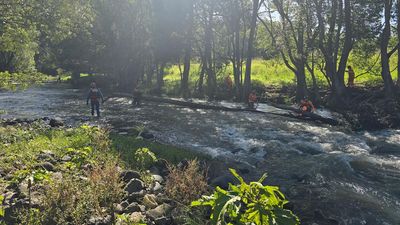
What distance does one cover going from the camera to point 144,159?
13672mm

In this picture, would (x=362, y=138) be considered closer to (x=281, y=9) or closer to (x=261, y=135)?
(x=261, y=135)

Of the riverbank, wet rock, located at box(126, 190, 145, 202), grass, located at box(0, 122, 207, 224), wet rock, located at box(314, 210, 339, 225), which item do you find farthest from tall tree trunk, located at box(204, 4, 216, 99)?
wet rock, located at box(126, 190, 145, 202)

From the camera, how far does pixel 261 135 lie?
69.8 feet

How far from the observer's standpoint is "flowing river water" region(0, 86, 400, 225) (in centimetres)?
1125

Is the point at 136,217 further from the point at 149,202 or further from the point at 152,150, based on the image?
the point at 152,150

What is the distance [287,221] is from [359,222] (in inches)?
273

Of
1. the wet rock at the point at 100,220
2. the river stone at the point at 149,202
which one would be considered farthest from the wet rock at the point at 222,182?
the wet rock at the point at 100,220

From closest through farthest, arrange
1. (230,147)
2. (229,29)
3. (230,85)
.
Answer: (230,147) < (230,85) < (229,29)

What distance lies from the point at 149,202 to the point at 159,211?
548 millimetres

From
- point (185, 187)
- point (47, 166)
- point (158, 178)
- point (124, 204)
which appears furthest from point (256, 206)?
point (47, 166)

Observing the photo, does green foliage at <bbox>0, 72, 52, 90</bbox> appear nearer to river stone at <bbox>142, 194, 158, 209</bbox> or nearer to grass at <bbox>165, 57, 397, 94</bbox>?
river stone at <bbox>142, 194, 158, 209</bbox>

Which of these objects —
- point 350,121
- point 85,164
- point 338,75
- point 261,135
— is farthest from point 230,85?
point 85,164

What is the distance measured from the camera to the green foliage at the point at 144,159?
13398 mm

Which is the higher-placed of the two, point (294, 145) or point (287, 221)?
point (287, 221)
